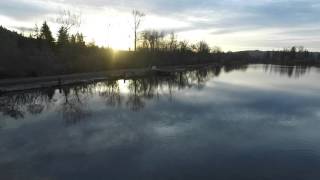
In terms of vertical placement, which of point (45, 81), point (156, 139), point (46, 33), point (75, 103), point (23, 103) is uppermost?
point (46, 33)

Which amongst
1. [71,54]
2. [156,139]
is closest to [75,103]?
[156,139]

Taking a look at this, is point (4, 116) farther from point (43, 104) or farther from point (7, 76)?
point (7, 76)

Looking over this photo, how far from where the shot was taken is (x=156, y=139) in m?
16.3

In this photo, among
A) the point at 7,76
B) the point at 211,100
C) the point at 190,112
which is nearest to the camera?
the point at 190,112

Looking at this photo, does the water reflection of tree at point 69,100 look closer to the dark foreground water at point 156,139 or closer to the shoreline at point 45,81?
the dark foreground water at point 156,139

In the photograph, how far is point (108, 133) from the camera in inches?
681

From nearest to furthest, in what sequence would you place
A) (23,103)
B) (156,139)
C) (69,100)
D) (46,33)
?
(156,139), (23,103), (69,100), (46,33)

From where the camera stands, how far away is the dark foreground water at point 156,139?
12.3 metres

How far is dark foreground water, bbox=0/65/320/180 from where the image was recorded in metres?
12.3

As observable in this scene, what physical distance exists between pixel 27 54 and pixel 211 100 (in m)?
24.7

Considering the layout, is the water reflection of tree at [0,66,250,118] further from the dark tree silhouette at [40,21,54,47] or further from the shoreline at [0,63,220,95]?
the dark tree silhouette at [40,21,54,47]

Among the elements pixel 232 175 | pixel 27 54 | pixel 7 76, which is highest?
pixel 27 54

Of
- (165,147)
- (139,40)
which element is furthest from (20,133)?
(139,40)

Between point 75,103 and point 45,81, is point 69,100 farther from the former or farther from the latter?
point 45,81
